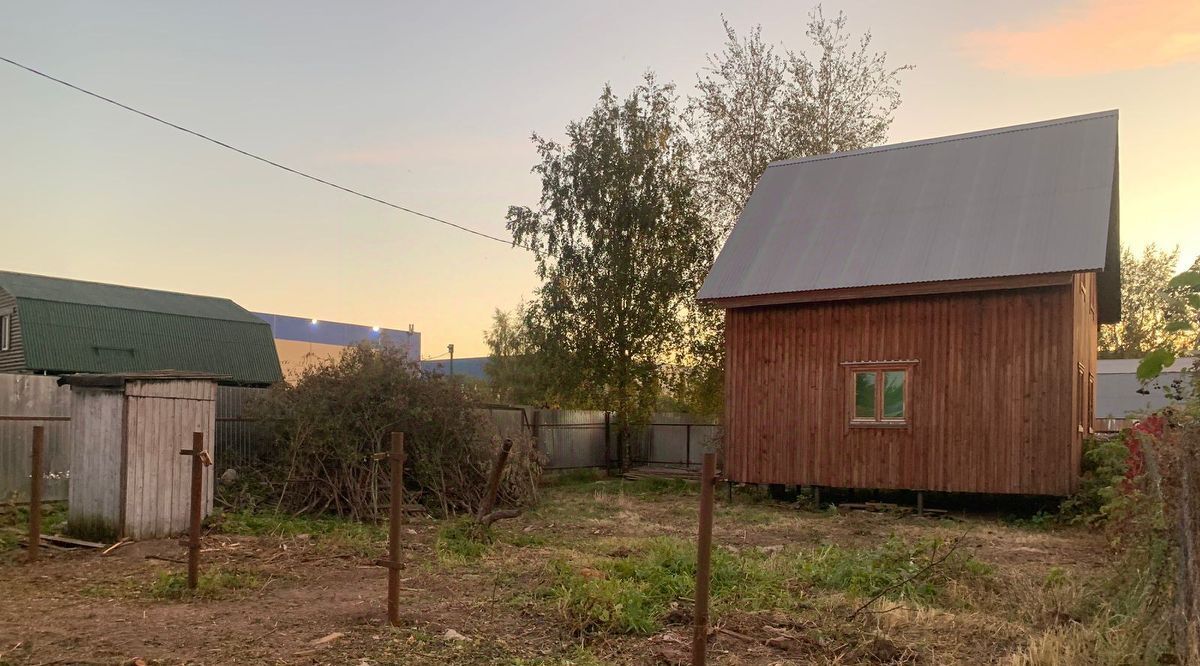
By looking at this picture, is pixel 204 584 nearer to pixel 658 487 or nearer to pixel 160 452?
pixel 160 452

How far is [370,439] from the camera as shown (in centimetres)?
1438

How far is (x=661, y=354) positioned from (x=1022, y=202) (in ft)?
44.5

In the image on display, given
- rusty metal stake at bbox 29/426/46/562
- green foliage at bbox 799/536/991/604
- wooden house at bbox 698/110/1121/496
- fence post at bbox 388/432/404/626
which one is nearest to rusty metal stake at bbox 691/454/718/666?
fence post at bbox 388/432/404/626

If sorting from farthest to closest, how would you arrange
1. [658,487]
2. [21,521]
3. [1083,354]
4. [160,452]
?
[658,487], [1083,354], [21,521], [160,452]

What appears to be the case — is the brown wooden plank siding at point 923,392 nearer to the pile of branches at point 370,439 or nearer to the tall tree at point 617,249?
the pile of branches at point 370,439

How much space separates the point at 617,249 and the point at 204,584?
2043cm

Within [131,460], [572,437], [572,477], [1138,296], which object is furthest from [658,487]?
[1138,296]

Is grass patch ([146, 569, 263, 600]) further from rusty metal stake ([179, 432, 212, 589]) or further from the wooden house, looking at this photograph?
the wooden house

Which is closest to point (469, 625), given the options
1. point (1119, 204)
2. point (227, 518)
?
point (227, 518)

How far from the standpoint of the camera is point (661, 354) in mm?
28453

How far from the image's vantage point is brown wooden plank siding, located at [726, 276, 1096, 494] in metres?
14.8

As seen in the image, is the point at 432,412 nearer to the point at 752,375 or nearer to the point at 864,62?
the point at 752,375

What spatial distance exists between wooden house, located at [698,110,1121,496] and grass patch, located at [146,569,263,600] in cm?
1095

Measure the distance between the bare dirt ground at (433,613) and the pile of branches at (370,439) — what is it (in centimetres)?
206
